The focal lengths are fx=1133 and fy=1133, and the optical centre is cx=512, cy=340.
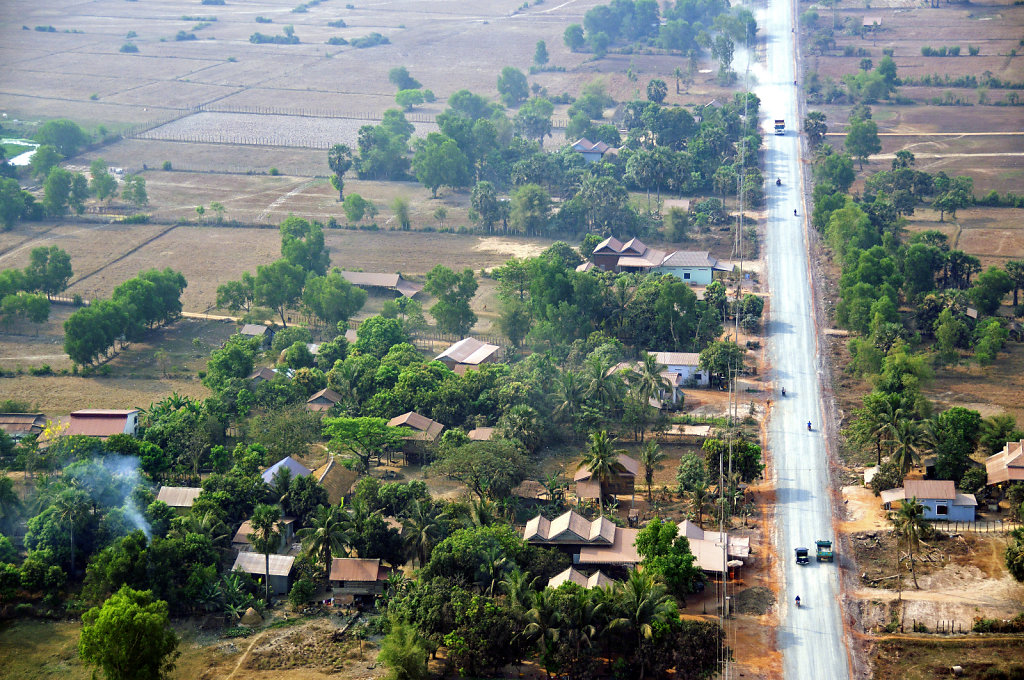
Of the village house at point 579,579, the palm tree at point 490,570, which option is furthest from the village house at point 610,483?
the palm tree at point 490,570

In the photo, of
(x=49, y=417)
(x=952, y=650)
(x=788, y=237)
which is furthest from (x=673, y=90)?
(x=952, y=650)

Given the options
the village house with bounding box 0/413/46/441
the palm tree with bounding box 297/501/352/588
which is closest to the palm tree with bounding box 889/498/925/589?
the palm tree with bounding box 297/501/352/588

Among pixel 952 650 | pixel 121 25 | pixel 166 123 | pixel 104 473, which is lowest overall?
pixel 952 650

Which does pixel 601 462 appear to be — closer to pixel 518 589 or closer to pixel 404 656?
pixel 518 589

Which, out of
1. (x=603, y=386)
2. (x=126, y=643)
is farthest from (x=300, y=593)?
(x=603, y=386)

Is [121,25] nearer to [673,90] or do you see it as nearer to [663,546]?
[673,90]
